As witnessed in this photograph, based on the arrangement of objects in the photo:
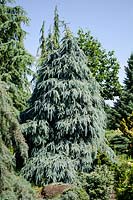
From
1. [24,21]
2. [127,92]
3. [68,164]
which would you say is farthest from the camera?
[127,92]

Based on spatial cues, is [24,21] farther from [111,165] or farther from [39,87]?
[111,165]

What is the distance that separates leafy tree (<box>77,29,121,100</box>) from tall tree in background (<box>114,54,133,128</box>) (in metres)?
3.63

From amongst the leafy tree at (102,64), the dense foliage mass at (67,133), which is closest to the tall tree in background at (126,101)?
the leafy tree at (102,64)

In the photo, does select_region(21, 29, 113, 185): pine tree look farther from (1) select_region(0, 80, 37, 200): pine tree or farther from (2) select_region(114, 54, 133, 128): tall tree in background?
(2) select_region(114, 54, 133, 128): tall tree in background

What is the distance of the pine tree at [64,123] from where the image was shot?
14.0m

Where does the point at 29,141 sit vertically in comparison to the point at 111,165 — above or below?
above

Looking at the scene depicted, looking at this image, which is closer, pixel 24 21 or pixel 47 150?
pixel 47 150

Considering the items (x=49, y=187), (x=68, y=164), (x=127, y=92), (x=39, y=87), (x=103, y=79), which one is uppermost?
(x=103, y=79)

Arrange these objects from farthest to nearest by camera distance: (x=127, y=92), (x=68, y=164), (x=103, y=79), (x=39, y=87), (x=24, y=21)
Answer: (x=103, y=79) → (x=127, y=92) → (x=24, y=21) → (x=39, y=87) → (x=68, y=164)

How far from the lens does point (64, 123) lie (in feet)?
46.8

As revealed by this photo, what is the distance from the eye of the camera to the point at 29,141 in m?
15.0

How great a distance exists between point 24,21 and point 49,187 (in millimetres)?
10817

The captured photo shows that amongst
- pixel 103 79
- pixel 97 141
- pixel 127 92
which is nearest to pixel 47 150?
pixel 97 141

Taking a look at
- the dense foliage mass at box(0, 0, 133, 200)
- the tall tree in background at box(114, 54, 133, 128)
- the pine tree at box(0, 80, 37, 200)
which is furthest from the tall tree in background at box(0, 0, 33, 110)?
the tall tree in background at box(114, 54, 133, 128)
